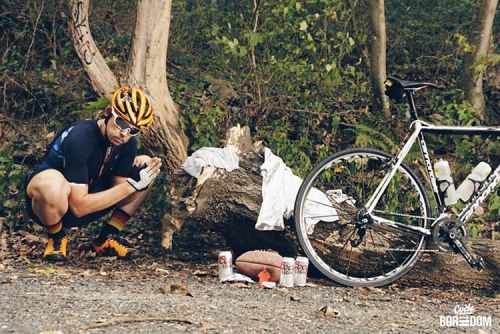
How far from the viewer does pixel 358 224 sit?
288 inches

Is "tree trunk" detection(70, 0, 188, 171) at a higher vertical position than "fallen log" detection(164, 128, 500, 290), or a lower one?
higher

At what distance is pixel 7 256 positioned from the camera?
8461 mm

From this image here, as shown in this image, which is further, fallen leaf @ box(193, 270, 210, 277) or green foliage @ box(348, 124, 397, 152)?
green foliage @ box(348, 124, 397, 152)

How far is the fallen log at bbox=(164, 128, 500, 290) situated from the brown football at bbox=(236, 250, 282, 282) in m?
0.31

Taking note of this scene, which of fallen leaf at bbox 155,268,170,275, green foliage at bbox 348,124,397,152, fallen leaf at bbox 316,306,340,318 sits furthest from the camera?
green foliage at bbox 348,124,397,152

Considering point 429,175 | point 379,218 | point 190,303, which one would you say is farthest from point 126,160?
point 429,175

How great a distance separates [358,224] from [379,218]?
0.50 ft

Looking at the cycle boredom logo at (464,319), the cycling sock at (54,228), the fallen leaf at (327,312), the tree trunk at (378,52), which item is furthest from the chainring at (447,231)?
the tree trunk at (378,52)

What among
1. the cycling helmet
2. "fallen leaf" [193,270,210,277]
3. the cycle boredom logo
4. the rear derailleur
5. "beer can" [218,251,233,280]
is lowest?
"fallen leaf" [193,270,210,277]

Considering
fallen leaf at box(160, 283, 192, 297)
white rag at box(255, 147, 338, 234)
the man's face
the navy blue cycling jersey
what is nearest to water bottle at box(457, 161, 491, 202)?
white rag at box(255, 147, 338, 234)

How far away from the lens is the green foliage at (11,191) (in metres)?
9.22

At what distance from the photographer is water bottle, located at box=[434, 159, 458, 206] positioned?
293 inches

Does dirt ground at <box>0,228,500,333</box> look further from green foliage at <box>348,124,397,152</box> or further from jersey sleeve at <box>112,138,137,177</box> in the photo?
green foliage at <box>348,124,397,152</box>

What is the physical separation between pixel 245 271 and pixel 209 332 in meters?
1.74
